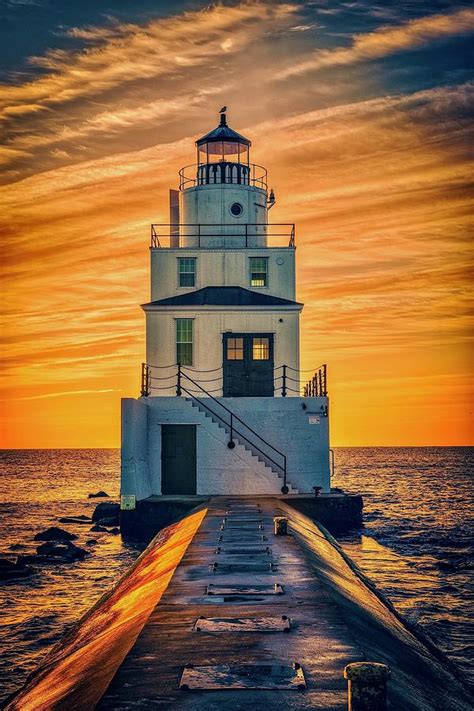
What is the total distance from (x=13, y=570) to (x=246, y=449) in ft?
29.6

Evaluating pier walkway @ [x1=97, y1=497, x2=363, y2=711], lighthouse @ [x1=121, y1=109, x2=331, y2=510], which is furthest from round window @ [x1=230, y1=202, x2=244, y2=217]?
pier walkway @ [x1=97, y1=497, x2=363, y2=711]

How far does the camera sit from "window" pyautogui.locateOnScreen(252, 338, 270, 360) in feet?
113

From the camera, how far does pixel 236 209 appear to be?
38.4 metres

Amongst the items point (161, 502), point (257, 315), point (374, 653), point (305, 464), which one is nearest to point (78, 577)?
point (161, 502)

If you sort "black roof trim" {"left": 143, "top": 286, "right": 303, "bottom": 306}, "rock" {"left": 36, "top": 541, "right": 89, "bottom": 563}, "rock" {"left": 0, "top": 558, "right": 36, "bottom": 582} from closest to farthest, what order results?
"rock" {"left": 0, "top": 558, "right": 36, "bottom": 582}
"rock" {"left": 36, "top": 541, "right": 89, "bottom": 563}
"black roof trim" {"left": 143, "top": 286, "right": 303, "bottom": 306}

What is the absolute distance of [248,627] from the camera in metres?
10.1

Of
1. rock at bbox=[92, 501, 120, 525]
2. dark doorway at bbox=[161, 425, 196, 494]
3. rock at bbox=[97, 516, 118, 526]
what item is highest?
dark doorway at bbox=[161, 425, 196, 494]

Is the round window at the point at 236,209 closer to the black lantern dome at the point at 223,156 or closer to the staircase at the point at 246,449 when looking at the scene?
the black lantern dome at the point at 223,156

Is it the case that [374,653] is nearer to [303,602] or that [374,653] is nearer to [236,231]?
[303,602]

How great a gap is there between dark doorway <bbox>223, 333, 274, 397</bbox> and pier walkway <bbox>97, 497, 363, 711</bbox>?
18560 mm

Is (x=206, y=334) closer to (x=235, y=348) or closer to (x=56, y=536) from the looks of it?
(x=235, y=348)

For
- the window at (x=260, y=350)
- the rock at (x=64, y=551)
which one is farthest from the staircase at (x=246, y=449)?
the rock at (x=64, y=551)

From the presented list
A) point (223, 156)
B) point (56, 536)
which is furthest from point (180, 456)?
point (223, 156)

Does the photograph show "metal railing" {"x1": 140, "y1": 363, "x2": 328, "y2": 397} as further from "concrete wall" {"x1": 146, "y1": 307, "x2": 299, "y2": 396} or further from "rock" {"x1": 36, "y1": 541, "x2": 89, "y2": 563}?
"rock" {"x1": 36, "y1": 541, "x2": 89, "y2": 563}
